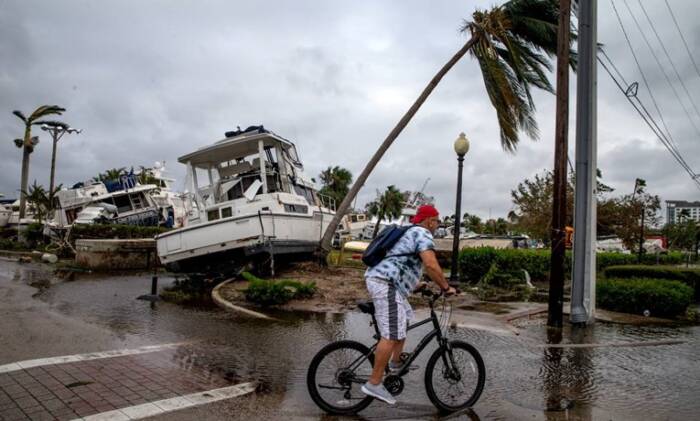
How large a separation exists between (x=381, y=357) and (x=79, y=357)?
374cm

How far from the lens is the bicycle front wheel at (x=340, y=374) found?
14.5 feet

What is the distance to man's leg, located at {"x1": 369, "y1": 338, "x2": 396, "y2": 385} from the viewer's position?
430 centimetres

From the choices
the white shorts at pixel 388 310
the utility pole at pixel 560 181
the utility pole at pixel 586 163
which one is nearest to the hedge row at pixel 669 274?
the utility pole at pixel 586 163

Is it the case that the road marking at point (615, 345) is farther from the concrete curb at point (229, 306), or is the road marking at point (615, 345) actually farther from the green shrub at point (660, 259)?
the green shrub at point (660, 259)

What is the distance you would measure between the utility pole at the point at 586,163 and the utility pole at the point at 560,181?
11.4 inches

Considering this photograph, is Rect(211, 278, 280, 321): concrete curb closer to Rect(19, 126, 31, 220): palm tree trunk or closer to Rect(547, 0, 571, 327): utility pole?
Rect(547, 0, 571, 327): utility pole

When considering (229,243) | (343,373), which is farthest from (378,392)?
(229,243)

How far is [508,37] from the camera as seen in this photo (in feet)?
49.3

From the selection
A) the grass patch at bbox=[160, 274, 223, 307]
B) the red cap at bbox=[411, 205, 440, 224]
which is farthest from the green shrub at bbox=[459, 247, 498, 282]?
the red cap at bbox=[411, 205, 440, 224]

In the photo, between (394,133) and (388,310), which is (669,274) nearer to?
(394,133)

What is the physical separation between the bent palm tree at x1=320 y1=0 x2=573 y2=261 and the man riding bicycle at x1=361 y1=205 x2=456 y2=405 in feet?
33.4

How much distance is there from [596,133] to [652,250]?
33.4 metres

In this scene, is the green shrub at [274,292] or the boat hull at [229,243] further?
the boat hull at [229,243]

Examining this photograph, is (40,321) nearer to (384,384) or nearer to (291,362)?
(291,362)
